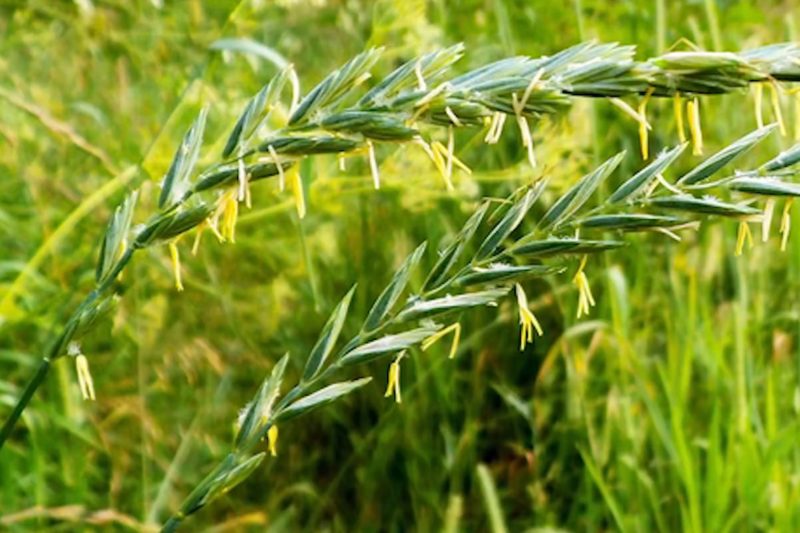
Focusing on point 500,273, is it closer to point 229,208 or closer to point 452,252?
point 452,252

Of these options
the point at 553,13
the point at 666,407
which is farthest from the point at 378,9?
the point at 666,407

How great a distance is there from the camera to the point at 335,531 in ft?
5.14

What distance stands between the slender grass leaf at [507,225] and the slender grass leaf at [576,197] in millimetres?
14

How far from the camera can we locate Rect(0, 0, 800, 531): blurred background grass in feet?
4.66

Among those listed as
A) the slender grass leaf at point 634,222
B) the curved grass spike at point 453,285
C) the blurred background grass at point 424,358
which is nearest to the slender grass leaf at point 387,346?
the curved grass spike at point 453,285

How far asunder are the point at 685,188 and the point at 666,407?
936mm

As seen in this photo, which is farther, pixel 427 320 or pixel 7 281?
pixel 7 281

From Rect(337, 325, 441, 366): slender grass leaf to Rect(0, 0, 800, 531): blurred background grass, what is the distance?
62cm

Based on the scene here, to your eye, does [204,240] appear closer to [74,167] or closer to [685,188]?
[74,167]

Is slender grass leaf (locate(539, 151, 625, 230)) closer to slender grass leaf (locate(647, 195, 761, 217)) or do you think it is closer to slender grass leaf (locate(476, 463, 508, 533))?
slender grass leaf (locate(647, 195, 761, 217))

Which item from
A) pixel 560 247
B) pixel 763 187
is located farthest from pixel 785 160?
pixel 560 247

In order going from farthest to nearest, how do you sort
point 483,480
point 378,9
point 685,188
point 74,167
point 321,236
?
point 74,167, point 321,236, point 378,9, point 483,480, point 685,188

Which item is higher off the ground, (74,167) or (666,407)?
(74,167)

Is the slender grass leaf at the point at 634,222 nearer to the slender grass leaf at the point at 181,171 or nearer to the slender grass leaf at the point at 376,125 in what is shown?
the slender grass leaf at the point at 376,125
